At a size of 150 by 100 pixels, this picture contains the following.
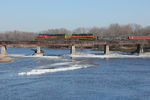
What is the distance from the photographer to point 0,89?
31875 millimetres

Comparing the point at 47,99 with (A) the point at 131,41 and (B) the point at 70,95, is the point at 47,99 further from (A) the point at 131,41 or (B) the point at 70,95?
(A) the point at 131,41

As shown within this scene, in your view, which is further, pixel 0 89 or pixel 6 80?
pixel 6 80

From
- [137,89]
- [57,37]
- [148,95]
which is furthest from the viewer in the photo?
[57,37]

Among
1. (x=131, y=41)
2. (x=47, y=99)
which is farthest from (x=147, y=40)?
(x=47, y=99)

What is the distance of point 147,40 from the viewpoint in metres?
95.2

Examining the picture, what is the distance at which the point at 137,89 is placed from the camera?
105 ft

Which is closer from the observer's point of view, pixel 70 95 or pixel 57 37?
pixel 70 95

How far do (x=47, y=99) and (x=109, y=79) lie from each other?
46.6ft

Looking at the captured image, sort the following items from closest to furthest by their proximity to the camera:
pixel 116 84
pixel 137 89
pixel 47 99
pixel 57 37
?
pixel 47 99, pixel 137 89, pixel 116 84, pixel 57 37

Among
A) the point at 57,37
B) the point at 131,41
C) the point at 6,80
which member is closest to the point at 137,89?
the point at 6,80

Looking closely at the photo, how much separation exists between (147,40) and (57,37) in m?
31.8

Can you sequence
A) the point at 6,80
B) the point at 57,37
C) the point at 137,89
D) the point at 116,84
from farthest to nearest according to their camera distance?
the point at 57,37, the point at 6,80, the point at 116,84, the point at 137,89

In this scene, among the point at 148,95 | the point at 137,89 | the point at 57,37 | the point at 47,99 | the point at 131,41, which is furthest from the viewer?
the point at 57,37

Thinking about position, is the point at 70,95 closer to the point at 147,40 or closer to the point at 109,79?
the point at 109,79
